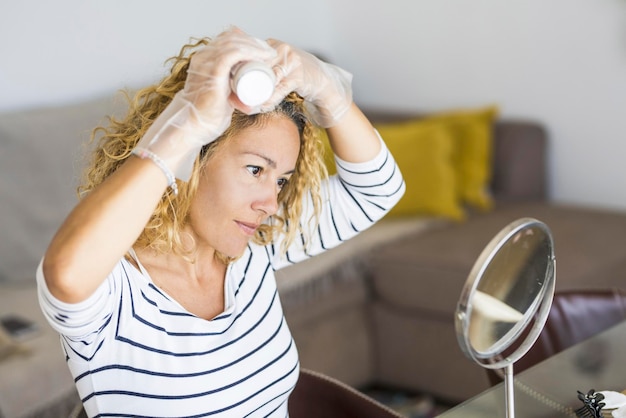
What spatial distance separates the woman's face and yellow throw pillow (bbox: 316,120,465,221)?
5.73ft

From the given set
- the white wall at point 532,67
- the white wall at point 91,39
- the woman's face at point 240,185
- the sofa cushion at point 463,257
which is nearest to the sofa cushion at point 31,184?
the white wall at point 91,39

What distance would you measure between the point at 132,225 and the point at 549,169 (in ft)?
8.21

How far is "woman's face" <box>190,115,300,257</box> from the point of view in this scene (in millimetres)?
1251

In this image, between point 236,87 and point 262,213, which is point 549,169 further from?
point 236,87

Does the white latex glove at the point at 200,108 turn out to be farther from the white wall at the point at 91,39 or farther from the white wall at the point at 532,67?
the white wall at the point at 532,67

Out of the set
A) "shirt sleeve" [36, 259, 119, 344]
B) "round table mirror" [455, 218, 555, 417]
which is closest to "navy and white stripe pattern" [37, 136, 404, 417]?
"shirt sleeve" [36, 259, 119, 344]

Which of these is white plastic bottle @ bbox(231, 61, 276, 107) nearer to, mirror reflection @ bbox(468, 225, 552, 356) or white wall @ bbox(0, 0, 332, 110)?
mirror reflection @ bbox(468, 225, 552, 356)

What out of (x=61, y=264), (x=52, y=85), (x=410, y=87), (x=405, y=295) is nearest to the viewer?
(x=61, y=264)

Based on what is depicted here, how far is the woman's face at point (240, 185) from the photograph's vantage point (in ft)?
4.10

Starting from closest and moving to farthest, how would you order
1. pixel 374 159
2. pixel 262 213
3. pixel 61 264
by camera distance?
pixel 61 264 < pixel 262 213 < pixel 374 159

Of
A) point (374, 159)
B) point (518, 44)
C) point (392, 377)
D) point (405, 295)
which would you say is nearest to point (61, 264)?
point (374, 159)

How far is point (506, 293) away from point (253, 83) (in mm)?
368

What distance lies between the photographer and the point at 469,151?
3148 millimetres

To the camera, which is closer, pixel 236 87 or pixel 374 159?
pixel 236 87
